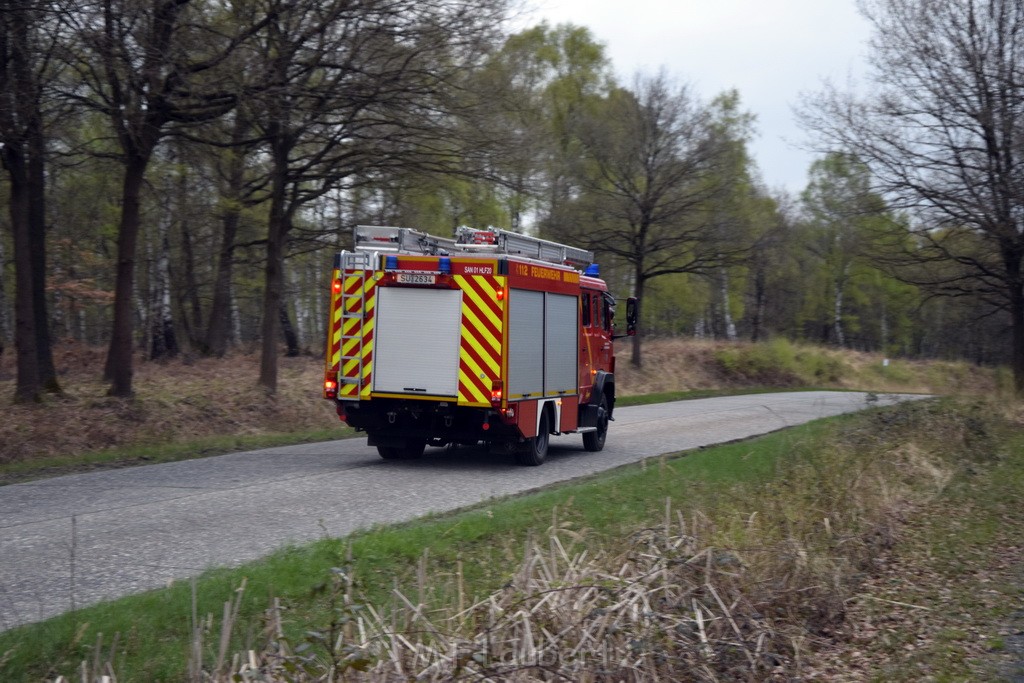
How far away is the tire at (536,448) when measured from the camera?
1535 cm

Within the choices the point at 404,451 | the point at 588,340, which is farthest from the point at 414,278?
the point at 588,340

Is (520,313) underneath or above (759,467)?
above

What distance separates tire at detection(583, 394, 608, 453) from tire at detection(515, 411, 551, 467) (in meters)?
1.78

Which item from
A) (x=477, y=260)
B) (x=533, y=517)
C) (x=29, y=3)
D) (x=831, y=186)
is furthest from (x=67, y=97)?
(x=831, y=186)

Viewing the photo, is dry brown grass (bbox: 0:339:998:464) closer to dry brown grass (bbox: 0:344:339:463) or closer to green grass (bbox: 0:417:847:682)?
dry brown grass (bbox: 0:344:339:463)

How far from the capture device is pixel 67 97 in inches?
680

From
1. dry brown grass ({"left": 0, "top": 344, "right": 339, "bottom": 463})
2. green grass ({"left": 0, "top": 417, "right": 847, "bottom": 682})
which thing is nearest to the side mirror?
green grass ({"left": 0, "top": 417, "right": 847, "bottom": 682})

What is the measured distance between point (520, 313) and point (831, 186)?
50.0m

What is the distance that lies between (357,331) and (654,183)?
23.0 metres

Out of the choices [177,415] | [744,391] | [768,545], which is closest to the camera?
[768,545]

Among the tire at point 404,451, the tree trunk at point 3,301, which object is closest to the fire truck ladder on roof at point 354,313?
the tire at point 404,451

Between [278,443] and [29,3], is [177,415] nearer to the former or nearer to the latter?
[278,443]

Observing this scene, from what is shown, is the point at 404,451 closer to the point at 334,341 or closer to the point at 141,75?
the point at 334,341

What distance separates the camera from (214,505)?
36.4 feet
